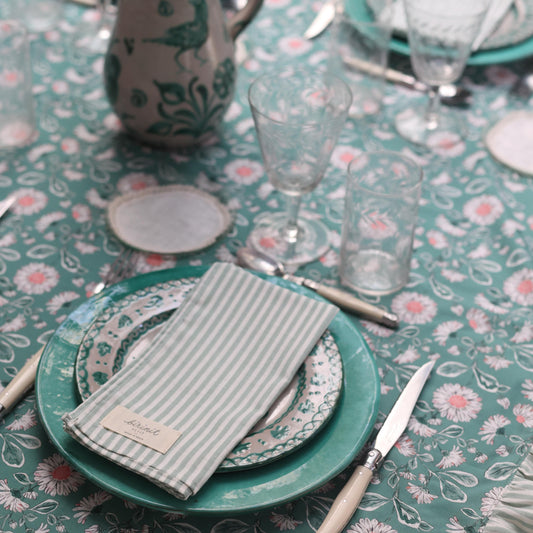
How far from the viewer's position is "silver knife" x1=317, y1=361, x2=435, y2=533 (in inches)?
25.7

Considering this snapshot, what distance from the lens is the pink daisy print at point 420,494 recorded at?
702 mm

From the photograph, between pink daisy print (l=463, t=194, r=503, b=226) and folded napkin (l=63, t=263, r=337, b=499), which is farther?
pink daisy print (l=463, t=194, r=503, b=226)

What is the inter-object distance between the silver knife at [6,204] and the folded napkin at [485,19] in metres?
0.67

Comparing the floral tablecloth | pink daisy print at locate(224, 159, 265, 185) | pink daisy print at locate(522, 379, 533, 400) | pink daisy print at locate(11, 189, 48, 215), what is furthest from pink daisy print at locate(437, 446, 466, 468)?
pink daisy print at locate(11, 189, 48, 215)

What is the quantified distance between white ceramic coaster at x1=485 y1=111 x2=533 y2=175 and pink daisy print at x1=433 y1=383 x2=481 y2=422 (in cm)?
43

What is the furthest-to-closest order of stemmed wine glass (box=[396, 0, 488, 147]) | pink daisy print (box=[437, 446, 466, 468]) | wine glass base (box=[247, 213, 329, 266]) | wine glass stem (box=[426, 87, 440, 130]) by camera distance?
wine glass stem (box=[426, 87, 440, 130]) → stemmed wine glass (box=[396, 0, 488, 147]) → wine glass base (box=[247, 213, 329, 266]) → pink daisy print (box=[437, 446, 466, 468])

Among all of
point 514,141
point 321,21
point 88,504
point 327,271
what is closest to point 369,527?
point 88,504

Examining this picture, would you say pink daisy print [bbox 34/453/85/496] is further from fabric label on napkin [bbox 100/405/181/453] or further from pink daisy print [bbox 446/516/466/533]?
pink daisy print [bbox 446/516/466/533]

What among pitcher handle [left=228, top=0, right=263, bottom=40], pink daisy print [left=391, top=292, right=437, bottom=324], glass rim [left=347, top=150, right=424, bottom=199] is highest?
pitcher handle [left=228, top=0, right=263, bottom=40]

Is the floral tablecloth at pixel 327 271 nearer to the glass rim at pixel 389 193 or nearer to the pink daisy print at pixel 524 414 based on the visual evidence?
the pink daisy print at pixel 524 414

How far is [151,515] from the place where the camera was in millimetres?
676

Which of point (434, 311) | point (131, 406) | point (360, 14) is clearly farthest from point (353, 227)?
point (360, 14)

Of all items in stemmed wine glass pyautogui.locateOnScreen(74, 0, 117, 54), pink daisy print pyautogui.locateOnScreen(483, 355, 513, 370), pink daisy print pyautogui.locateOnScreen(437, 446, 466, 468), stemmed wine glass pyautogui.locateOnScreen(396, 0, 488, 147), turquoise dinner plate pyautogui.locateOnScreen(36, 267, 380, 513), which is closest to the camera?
turquoise dinner plate pyautogui.locateOnScreen(36, 267, 380, 513)

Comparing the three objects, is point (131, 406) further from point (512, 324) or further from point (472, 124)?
point (472, 124)
